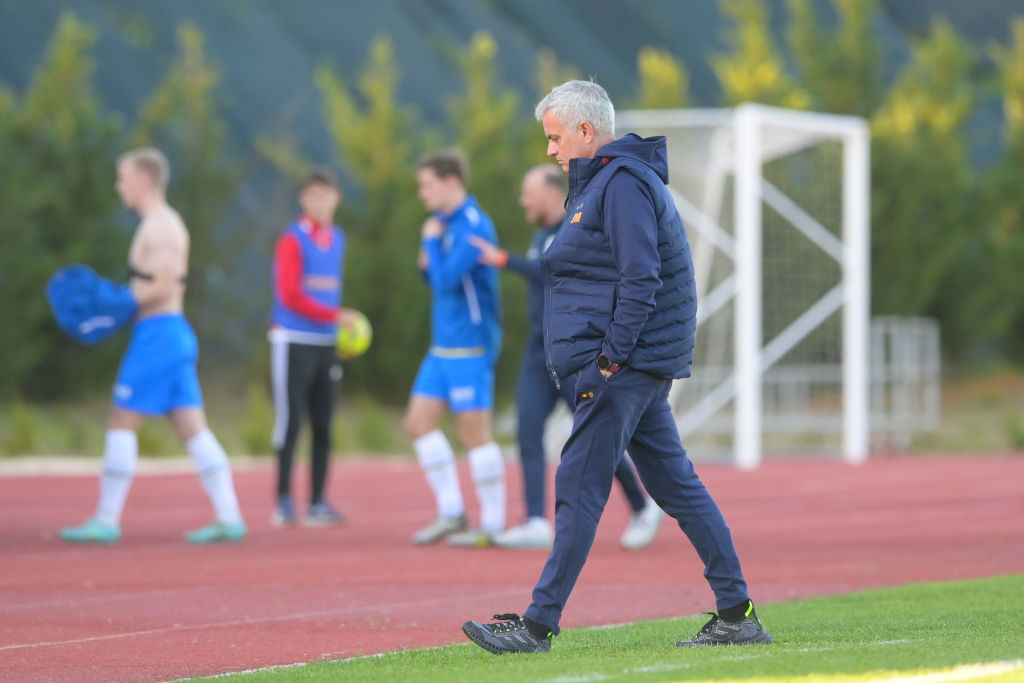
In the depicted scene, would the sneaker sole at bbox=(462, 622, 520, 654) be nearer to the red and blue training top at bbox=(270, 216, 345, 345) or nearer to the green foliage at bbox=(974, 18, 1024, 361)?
the red and blue training top at bbox=(270, 216, 345, 345)

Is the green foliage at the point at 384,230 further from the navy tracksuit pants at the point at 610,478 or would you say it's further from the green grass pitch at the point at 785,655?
the navy tracksuit pants at the point at 610,478

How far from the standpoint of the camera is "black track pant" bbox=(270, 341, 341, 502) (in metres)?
10.1

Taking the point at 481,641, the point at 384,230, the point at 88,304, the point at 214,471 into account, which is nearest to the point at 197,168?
the point at 384,230

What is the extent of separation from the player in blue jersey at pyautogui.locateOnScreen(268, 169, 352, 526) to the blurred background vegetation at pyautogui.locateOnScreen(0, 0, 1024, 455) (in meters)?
6.67

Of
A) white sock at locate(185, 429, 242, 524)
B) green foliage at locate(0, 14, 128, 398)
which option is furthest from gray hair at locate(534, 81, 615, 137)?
green foliage at locate(0, 14, 128, 398)

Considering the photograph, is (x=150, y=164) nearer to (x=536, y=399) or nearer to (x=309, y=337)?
(x=309, y=337)

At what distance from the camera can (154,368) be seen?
28.9ft

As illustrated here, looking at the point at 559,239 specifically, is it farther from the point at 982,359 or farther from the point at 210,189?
the point at 982,359

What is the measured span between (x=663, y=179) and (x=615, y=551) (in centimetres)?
406

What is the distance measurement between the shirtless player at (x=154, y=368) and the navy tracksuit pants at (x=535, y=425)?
5.58ft

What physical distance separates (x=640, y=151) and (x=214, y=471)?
4.62 metres

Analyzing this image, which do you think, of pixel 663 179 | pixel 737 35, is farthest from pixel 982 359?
pixel 663 179

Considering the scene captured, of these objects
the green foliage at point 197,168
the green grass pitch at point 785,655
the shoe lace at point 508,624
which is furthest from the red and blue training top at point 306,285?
the green foliage at point 197,168

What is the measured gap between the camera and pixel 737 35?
2809 cm
